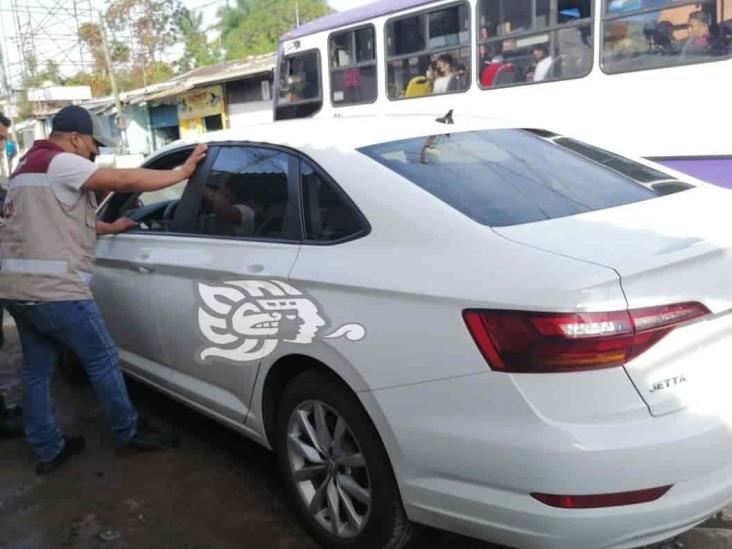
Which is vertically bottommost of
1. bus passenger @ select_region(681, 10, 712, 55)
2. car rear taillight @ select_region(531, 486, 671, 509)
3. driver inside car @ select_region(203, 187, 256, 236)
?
car rear taillight @ select_region(531, 486, 671, 509)

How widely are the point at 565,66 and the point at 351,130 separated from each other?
4485 millimetres

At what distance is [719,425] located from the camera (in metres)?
2.12

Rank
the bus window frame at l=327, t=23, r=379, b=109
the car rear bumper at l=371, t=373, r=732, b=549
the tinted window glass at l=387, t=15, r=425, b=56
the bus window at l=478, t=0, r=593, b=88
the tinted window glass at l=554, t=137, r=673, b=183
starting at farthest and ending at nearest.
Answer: the bus window frame at l=327, t=23, r=379, b=109
the tinted window glass at l=387, t=15, r=425, b=56
the bus window at l=478, t=0, r=593, b=88
the tinted window glass at l=554, t=137, r=673, b=183
the car rear bumper at l=371, t=373, r=732, b=549

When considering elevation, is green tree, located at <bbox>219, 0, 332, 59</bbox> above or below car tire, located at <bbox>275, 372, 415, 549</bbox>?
above

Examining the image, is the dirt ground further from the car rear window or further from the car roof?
the car roof

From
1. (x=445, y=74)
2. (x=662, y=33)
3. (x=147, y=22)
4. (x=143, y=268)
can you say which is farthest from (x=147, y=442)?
(x=147, y=22)

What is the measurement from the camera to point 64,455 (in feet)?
12.4

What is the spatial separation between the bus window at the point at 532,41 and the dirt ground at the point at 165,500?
15.5ft

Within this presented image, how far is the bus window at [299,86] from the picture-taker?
10.1 metres

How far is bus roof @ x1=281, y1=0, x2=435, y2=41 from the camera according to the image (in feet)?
27.4

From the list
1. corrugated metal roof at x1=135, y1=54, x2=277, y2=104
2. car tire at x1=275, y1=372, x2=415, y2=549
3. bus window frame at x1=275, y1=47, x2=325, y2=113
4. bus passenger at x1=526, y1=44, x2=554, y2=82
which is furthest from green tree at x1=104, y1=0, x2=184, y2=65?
car tire at x1=275, y1=372, x2=415, y2=549

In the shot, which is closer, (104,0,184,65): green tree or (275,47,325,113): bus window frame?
(275,47,325,113): bus window frame

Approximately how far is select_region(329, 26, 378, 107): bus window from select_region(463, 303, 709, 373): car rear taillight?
23.8 ft

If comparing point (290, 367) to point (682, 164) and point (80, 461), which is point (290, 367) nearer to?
point (80, 461)
